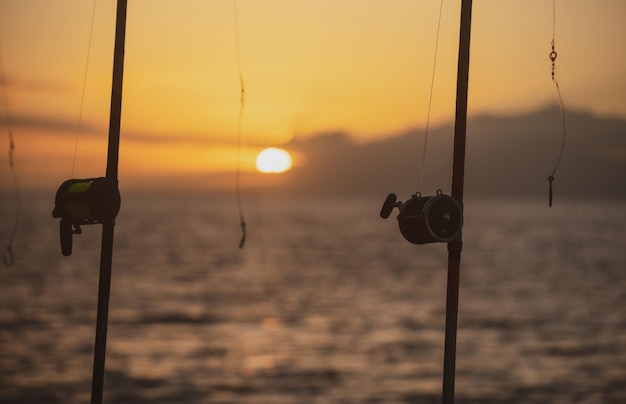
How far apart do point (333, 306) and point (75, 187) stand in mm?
33341

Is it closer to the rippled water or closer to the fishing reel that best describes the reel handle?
the fishing reel

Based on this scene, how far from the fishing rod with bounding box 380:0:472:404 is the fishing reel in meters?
2.69

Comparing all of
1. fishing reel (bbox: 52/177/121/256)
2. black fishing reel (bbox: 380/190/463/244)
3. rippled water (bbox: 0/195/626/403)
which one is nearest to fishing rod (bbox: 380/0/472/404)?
black fishing reel (bbox: 380/190/463/244)

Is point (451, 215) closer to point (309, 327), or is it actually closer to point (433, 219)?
point (433, 219)

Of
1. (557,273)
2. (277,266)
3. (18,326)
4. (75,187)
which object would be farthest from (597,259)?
(75,187)

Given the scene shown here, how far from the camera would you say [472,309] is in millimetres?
45125

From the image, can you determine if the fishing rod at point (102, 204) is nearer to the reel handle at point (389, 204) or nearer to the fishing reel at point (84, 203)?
the fishing reel at point (84, 203)

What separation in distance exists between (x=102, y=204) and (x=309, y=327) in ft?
87.4

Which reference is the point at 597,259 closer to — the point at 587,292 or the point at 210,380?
the point at 587,292

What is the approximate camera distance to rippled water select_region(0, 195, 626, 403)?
28.2 m

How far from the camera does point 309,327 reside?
3819 centimetres

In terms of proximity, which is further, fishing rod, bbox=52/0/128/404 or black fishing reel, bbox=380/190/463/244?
fishing rod, bbox=52/0/128/404

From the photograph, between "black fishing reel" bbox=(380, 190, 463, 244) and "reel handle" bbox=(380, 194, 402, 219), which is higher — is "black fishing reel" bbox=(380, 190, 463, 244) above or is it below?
below

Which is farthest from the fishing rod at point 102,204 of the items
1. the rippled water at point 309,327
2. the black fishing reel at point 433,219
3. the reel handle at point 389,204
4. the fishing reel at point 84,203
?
the rippled water at point 309,327
